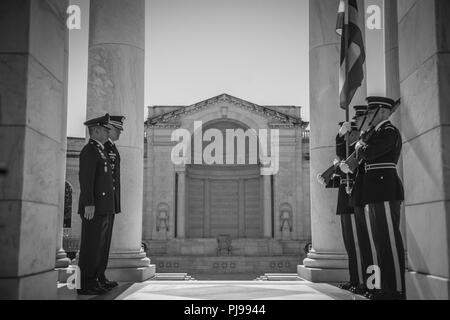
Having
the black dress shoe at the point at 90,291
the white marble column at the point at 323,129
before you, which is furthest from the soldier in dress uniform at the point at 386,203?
the black dress shoe at the point at 90,291

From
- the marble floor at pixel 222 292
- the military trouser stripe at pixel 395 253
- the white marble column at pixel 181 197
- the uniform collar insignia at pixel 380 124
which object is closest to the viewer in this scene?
the military trouser stripe at pixel 395 253

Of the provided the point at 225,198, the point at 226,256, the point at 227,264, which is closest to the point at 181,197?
the point at 225,198

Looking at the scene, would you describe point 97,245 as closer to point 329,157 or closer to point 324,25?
point 329,157

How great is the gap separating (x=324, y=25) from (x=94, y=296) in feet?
34.9

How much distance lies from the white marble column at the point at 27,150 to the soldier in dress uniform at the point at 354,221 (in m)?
6.37

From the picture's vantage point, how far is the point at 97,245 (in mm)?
11359

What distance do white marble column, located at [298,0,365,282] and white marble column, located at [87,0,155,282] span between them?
5289 mm

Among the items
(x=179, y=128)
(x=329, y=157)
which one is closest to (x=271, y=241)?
(x=179, y=128)

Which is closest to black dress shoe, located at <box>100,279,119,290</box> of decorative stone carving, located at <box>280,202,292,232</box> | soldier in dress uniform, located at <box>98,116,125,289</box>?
Result: soldier in dress uniform, located at <box>98,116,125,289</box>

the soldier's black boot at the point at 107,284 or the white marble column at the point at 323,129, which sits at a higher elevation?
the white marble column at the point at 323,129

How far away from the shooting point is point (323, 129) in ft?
51.3

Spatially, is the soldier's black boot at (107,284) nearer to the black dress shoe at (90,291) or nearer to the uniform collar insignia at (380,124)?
the black dress shoe at (90,291)

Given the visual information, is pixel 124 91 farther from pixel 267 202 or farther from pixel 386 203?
pixel 267 202

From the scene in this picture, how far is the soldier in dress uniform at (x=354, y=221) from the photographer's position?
11156mm
